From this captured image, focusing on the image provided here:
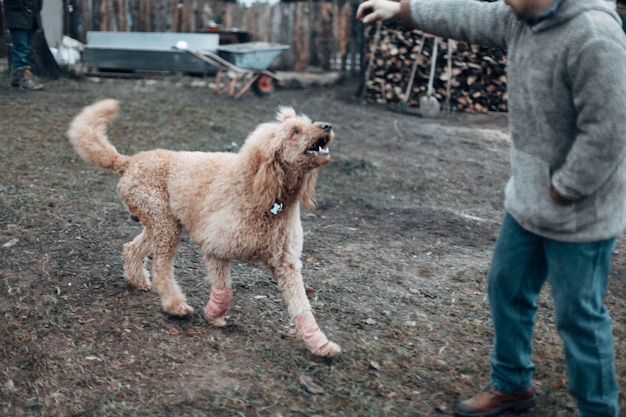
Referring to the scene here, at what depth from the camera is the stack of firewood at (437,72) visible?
42.9 ft

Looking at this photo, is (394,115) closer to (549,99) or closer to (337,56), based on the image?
(337,56)

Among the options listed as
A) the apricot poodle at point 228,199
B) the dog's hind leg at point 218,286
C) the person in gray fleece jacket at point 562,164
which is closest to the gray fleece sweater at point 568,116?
the person in gray fleece jacket at point 562,164

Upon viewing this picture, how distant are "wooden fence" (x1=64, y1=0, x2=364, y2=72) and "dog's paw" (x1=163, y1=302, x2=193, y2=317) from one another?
44.2ft

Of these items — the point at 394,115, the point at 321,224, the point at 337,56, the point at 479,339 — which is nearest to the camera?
the point at 479,339

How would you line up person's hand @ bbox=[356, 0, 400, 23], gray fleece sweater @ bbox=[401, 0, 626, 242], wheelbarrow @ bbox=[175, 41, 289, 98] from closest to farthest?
gray fleece sweater @ bbox=[401, 0, 626, 242]
person's hand @ bbox=[356, 0, 400, 23]
wheelbarrow @ bbox=[175, 41, 289, 98]

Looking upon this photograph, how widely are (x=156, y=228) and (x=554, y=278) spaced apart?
2435mm

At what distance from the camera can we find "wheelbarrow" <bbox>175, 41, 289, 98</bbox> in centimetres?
1232

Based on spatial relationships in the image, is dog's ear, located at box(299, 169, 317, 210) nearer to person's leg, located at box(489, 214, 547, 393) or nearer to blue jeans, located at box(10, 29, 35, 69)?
person's leg, located at box(489, 214, 547, 393)

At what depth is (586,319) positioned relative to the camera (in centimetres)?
261

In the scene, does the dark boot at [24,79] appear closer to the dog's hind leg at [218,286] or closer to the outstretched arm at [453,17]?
the dog's hind leg at [218,286]

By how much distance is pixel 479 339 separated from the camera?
4.02 metres

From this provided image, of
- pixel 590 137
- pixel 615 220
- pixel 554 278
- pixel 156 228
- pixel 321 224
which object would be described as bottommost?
pixel 321 224

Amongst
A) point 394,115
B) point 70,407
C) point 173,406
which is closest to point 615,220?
point 173,406

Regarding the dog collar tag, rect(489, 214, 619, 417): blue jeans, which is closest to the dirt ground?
rect(489, 214, 619, 417): blue jeans
